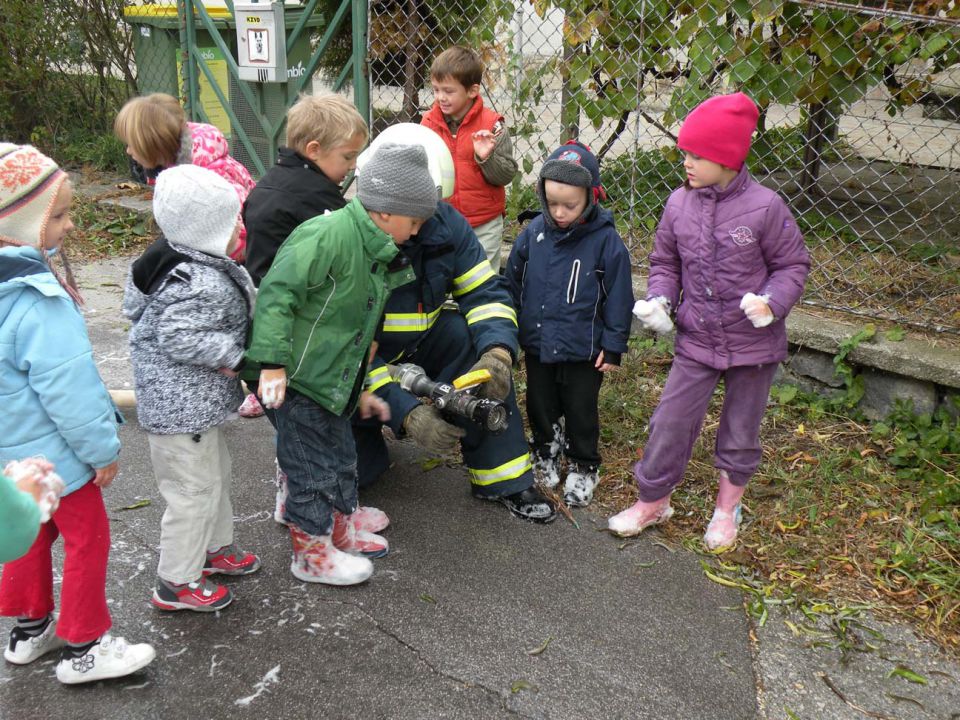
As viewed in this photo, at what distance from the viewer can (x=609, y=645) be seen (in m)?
2.81

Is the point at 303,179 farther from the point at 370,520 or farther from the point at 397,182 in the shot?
the point at 370,520

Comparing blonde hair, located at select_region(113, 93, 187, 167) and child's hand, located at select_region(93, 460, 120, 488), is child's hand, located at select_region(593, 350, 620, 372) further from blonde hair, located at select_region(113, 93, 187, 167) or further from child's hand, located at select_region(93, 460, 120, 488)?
blonde hair, located at select_region(113, 93, 187, 167)

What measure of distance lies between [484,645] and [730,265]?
4.96 ft

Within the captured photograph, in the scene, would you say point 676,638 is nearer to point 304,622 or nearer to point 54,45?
point 304,622

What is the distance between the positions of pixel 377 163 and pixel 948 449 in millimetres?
2683

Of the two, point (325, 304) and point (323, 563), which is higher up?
point (325, 304)

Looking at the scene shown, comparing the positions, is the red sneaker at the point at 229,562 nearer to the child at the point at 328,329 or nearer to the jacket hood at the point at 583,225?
the child at the point at 328,329

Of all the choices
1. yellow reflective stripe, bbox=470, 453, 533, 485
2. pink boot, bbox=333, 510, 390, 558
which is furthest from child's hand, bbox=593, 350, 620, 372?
pink boot, bbox=333, 510, 390, 558

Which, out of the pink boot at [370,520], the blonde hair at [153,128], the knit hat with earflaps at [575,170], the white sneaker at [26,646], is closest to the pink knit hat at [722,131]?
the knit hat with earflaps at [575,170]

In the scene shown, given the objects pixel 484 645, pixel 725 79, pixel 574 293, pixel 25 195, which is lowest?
pixel 484 645

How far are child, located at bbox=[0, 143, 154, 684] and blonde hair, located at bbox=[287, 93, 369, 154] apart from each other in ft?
3.27

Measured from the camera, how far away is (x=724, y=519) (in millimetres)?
3379

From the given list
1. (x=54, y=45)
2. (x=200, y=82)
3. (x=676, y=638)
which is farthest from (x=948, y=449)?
Answer: (x=54, y=45)

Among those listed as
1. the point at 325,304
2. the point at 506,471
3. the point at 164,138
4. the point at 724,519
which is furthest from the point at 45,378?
the point at 724,519
